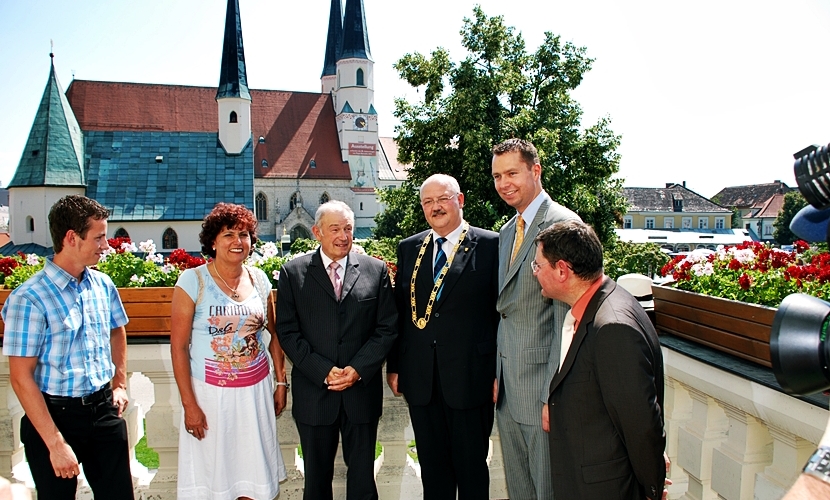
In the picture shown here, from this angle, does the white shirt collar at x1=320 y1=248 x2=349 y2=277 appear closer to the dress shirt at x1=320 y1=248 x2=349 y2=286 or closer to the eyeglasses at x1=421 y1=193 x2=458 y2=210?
the dress shirt at x1=320 y1=248 x2=349 y2=286

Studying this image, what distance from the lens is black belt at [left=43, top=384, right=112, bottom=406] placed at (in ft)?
8.84

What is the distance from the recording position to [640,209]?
70.8 m

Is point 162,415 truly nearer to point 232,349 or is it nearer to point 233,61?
point 232,349

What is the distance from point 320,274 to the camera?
3.22 meters

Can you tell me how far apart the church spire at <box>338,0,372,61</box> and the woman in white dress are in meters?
59.1

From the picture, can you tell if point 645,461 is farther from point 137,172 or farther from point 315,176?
point 315,176

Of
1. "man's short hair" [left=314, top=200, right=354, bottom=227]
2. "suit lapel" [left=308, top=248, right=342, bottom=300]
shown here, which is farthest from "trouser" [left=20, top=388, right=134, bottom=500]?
"man's short hair" [left=314, top=200, right=354, bottom=227]

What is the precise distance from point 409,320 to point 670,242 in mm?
61461

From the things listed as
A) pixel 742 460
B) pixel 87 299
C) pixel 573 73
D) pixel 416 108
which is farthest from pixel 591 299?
pixel 573 73

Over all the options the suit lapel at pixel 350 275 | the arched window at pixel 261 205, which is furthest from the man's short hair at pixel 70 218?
the arched window at pixel 261 205

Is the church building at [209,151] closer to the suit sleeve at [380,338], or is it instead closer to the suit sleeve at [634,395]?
the suit sleeve at [380,338]

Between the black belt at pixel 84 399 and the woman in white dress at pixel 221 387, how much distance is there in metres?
0.31

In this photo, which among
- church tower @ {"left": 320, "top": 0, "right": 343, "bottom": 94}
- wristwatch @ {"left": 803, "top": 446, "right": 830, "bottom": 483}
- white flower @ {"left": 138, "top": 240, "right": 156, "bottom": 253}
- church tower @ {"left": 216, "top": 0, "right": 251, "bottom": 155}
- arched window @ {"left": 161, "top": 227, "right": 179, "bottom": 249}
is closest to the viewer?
wristwatch @ {"left": 803, "top": 446, "right": 830, "bottom": 483}

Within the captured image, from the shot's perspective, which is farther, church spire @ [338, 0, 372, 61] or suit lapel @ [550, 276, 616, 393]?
church spire @ [338, 0, 372, 61]
